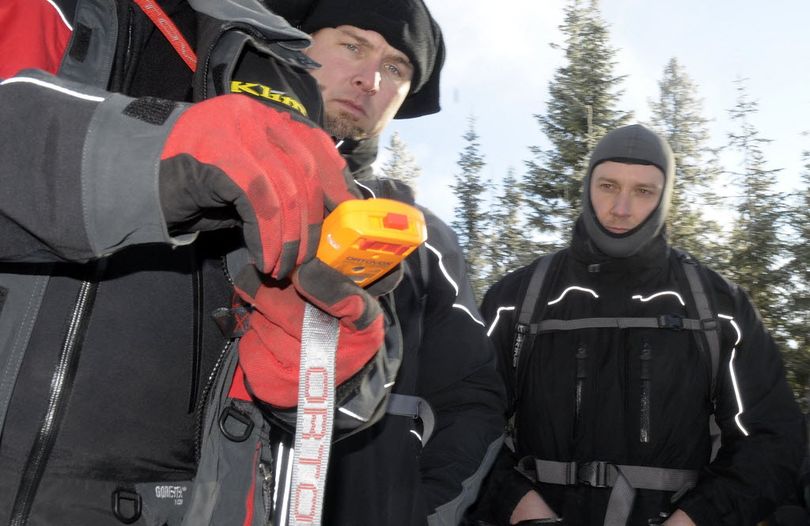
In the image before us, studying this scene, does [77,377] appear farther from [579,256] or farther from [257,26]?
[579,256]

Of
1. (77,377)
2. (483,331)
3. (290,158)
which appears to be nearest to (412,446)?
(483,331)

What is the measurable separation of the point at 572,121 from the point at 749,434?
23.9m

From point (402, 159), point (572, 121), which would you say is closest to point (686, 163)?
point (572, 121)

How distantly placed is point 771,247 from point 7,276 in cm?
2461

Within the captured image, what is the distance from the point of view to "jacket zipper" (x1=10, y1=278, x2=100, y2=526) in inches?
58.5

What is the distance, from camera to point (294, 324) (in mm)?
1500

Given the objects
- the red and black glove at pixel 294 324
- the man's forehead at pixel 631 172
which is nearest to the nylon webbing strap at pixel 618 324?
the man's forehead at pixel 631 172

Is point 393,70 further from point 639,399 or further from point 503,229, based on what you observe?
point 503,229

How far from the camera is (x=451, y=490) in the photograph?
3232 mm

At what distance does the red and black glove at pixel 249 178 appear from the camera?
3.97 feet

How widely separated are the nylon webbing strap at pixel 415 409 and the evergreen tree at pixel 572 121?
77.9 feet

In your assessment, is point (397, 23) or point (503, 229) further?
point (503, 229)

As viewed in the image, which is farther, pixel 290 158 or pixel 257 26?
pixel 257 26

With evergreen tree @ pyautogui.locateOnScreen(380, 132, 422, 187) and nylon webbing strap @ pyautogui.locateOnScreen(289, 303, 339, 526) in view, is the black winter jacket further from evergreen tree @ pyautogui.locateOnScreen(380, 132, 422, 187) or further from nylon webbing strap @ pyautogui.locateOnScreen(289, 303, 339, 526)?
evergreen tree @ pyautogui.locateOnScreen(380, 132, 422, 187)
